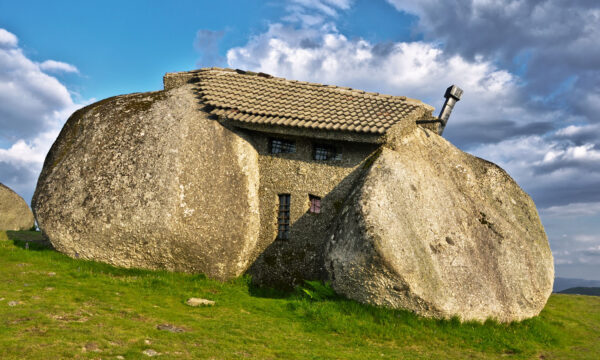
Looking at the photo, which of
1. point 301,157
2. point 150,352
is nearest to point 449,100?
point 301,157

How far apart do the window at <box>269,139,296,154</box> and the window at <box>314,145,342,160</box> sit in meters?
0.91

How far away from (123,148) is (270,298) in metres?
7.44

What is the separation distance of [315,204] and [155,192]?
5.62 meters

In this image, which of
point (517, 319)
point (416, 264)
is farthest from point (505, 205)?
point (416, 264)

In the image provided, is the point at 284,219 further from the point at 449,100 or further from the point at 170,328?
the point at 449,100

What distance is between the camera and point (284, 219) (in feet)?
53.8

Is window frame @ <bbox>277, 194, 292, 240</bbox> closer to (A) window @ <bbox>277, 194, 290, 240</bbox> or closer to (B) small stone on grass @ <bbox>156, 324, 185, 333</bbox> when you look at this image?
(A) window @ <bbox>277, 194, 290, 240</bbox>

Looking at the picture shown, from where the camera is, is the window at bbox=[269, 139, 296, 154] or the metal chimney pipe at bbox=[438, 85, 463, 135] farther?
the metal chimney pipe at bbox=[438, 85, 463, 135]

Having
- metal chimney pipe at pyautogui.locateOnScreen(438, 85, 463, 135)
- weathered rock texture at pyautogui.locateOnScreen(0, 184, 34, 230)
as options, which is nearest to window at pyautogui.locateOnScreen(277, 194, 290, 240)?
metal chimney pipe at pyautogui.locateOnScreen(438, 85, 463, 135)

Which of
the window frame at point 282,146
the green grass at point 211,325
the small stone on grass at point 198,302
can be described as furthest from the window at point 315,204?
the small stone on grass at point 198,302

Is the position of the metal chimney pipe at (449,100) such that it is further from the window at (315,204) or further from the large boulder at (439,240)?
the window at (315,204)

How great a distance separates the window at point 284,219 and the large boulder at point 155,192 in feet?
2.83

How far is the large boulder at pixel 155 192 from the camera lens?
14.6m

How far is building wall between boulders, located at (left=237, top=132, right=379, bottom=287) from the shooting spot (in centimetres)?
1578
